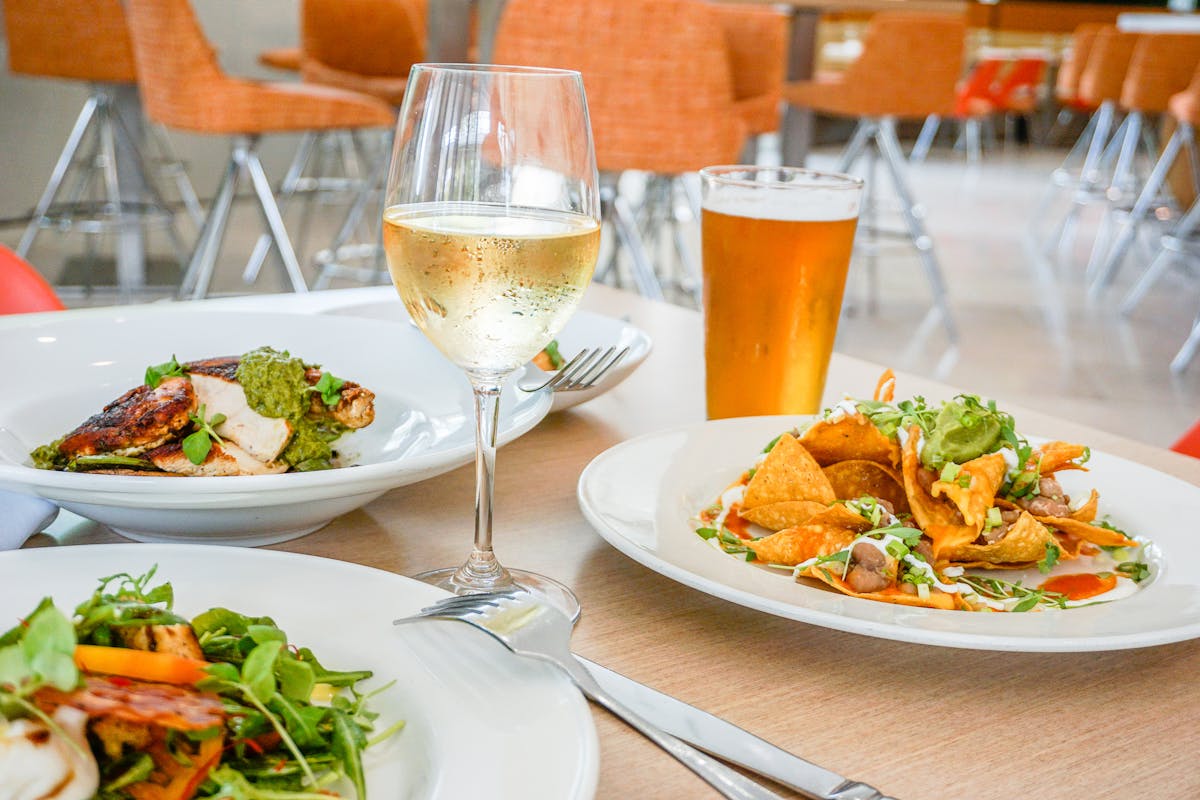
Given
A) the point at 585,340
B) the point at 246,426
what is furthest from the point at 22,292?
the point at 246,426

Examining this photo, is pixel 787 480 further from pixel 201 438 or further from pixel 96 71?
pixel 96 71

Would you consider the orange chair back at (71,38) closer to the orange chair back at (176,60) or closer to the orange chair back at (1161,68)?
the orange chair back at (176,60)

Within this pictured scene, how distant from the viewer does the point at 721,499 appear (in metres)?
0.72

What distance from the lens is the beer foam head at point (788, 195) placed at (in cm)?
90

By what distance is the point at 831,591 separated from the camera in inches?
23.0

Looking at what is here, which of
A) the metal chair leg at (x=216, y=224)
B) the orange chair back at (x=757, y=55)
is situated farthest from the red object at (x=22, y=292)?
the orange chair back at (x=757, y=55)

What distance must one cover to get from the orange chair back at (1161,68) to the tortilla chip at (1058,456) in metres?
5.91

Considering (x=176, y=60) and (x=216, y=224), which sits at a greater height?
(x=176, y=60)

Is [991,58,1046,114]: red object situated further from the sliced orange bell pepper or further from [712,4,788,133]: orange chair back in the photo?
the sliced orange bell pepper

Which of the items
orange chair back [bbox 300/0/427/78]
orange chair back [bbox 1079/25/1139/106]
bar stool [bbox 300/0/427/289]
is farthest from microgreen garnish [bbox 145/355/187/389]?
orange chair back [bbox 1079/25/1139/106]

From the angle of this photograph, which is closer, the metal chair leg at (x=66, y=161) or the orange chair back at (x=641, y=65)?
the orange chair back at (x=641, y=65)

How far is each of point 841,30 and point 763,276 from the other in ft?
39.9

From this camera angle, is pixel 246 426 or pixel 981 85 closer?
pixel 246 426

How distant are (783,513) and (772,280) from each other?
0.31 metres
